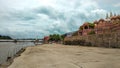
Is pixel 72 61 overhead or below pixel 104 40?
below

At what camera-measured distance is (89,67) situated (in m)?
12.1

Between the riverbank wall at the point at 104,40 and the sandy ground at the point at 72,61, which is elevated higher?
the riverbank wall at the point at 104,40

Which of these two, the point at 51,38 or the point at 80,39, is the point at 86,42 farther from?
the point at 51,38

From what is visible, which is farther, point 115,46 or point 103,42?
point 103,42

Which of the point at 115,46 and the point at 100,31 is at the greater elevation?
the point at 100,31

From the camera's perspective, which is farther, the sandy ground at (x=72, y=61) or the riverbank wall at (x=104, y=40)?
the riverbank wall at (x=104, y=40)

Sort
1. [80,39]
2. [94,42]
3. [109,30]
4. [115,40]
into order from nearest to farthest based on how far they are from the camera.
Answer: [115,40] < [109,30] < [94,42] < [80,39]

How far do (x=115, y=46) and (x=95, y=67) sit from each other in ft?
79.3

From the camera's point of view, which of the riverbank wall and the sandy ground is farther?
the riverbank wall

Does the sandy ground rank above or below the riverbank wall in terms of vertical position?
below

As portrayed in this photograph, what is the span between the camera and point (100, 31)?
42.1 m

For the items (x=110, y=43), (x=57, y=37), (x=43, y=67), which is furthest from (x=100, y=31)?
(x=57, y=37)

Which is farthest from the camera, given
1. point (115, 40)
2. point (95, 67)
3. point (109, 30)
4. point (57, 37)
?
point (57, 37)

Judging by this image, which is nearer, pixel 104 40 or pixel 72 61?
pixel 72 61
